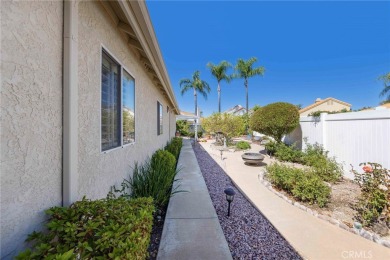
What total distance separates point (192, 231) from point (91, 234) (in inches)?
77.8

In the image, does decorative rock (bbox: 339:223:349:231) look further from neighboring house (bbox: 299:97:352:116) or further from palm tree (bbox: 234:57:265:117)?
neighboring house (bbox: 299:97:352:116)

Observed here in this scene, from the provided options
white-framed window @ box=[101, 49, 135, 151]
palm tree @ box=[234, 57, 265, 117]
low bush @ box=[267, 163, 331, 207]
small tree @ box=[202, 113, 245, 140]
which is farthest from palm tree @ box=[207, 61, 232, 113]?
white-framed window @ box=[101, 49, 135, 151]

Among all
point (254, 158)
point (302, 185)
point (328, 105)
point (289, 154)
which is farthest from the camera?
point (328, 105)

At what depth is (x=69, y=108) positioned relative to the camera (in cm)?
174

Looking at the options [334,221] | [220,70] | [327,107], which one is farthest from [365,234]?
[327,107]

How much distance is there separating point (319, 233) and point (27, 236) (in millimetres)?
4444

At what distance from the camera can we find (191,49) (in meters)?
21.9

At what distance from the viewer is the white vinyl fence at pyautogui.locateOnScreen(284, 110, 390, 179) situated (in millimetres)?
5565

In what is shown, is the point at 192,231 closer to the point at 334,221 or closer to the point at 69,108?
the point at 69,108

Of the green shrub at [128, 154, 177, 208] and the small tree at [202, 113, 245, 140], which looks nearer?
the green shrub at [128, 154, 177, 208]

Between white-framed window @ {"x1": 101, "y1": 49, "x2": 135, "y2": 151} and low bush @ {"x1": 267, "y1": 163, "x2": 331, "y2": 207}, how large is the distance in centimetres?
470

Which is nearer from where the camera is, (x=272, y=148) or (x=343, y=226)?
(x=343, y=226)

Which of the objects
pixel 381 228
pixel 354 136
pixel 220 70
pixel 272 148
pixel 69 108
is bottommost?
pixel 381 228

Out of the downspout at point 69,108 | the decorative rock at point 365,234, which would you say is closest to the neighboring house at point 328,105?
the decorative rock at point 365,234
